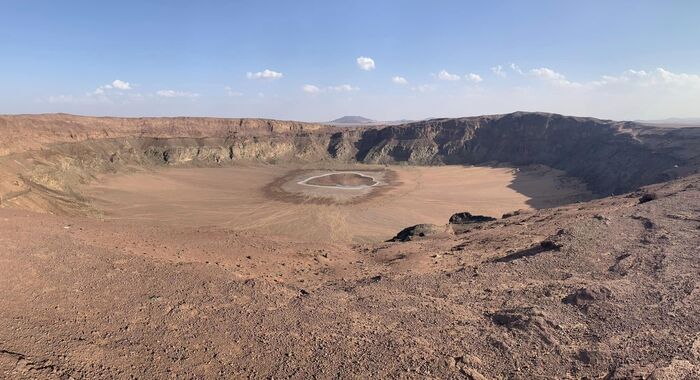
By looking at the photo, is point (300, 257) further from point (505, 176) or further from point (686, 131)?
point (686, 131)

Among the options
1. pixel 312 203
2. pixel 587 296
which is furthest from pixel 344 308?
pixel 312 203

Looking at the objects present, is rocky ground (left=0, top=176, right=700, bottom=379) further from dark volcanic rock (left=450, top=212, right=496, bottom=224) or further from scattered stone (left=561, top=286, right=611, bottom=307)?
dark volcanic rock (left=450, top=212, right=496, bottom=224)

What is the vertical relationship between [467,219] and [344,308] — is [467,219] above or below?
below

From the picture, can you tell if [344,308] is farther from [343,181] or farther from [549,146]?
[549,146]

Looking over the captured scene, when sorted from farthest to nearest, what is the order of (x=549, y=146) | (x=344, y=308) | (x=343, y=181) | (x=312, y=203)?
(x=549, y=146) < (x=343, y=181) < (x=312, y=203) < (x=344, y=308)

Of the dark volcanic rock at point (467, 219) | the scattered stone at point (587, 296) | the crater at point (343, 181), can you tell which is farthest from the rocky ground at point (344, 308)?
the crater at point (343, 181)

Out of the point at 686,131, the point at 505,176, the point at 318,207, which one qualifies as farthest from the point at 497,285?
the point at 686,131

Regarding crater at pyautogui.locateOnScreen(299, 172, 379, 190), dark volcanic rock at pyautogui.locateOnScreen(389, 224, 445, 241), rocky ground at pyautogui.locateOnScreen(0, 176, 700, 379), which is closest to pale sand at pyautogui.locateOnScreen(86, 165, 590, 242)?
crater at pyautogui.locateOnScreen(299, 172, 379, 190)
